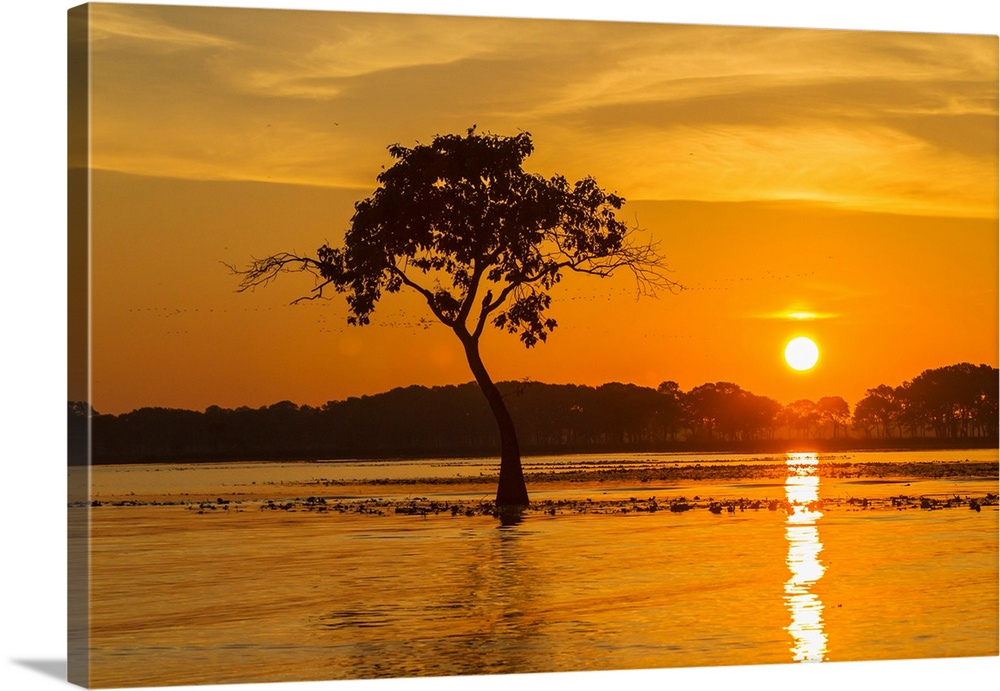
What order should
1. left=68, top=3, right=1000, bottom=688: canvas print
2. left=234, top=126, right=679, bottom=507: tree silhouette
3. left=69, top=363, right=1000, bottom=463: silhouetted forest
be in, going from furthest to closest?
left=234, top=126, right=679, bottom=507: tree silhouette → left=69, top=363, right=1000, bottom=463: silhouetted forest → left=68, top=3, right=1000, bottom=688: canvas print

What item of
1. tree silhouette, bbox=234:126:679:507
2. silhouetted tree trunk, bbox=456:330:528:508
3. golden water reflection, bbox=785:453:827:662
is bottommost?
golden water reflection, bbox=785:453:827:662

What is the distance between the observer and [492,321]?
15.4 m

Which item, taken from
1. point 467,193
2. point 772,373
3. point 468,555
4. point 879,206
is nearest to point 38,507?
point 468,555

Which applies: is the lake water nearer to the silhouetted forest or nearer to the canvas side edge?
the canvas side edge

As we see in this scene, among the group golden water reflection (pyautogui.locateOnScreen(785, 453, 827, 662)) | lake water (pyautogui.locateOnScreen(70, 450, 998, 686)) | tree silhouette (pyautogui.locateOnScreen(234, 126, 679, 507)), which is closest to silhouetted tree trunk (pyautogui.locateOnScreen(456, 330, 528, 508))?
tree silhouette (pyautogui.locateOnScreen(234, 126, 679, 507))

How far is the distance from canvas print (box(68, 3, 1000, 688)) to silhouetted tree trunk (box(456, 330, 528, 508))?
0.04 meters

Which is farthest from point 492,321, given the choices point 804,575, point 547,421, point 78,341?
point 78,341

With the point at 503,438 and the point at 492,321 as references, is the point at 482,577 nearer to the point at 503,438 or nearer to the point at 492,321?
the point at 503,438

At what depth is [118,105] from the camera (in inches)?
486

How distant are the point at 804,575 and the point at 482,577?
253cm

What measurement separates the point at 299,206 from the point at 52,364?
2398 millimetres

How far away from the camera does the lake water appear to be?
11930 millimetres

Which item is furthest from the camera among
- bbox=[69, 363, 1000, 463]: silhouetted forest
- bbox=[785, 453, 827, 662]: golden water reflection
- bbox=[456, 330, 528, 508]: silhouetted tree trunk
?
bbox=[456, 330, 528, 508]: silhouetted tree trunk

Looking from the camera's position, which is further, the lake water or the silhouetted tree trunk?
the silhouetted tree trunk
